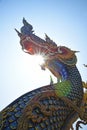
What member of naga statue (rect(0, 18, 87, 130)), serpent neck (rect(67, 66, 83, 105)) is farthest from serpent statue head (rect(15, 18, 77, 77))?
serpent neck (rect(67, 66, 83, 105))

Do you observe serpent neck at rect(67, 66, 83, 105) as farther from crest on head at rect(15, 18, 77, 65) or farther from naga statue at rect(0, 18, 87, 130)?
crest on head at rect(15, 18, 77, 65)

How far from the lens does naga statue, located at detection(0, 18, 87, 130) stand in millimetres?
4973

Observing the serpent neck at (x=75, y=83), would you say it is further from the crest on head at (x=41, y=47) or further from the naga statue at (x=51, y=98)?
the crest on head at (x=41, y=47)

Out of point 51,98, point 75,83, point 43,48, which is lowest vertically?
point 51,98

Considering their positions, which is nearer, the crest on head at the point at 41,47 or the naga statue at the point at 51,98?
the naga statue at the point at 51,98

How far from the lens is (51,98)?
5.89 m

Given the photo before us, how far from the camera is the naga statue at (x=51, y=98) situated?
4973 mm

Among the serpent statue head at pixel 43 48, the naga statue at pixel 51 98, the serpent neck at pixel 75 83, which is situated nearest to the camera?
the naga statue at pixel 51 98

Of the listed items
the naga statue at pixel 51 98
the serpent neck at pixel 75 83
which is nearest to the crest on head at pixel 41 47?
the naga statue at pixel 51 98

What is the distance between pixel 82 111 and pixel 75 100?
0.35 m

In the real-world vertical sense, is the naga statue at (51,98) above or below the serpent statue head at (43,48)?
below

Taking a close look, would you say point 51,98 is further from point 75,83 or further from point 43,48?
point 43,48

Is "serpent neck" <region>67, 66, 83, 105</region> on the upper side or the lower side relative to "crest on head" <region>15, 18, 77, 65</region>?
lower

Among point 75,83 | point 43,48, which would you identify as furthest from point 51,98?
point 43,48
